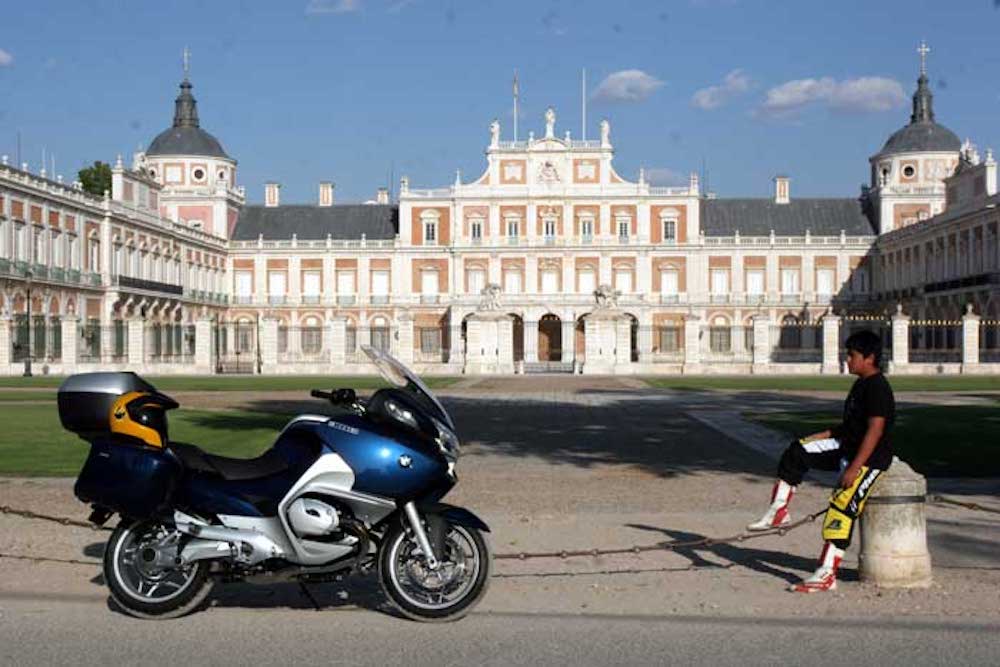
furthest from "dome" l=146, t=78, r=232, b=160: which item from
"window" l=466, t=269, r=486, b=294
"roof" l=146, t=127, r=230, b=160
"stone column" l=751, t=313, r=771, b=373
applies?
"stone column" l=751, t=313, r=771, b=373

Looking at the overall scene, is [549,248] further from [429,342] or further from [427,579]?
[427,579]

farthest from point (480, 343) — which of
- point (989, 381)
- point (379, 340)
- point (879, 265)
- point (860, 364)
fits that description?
point (860, 364)

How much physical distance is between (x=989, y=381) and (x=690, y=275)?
117 ft

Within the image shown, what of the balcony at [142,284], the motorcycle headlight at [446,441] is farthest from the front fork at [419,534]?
the balcony at [142,284]

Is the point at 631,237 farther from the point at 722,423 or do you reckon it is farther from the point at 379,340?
the point at 722,423

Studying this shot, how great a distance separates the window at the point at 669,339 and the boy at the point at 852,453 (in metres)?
44.6

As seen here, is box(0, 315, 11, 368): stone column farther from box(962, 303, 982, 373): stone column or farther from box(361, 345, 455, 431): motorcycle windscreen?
box(361, 345, 455, 431): motorcycle windscreen

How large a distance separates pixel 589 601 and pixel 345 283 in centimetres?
6620

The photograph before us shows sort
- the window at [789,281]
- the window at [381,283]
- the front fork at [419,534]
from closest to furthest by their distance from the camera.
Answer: the front fork at [419,534] < the window at [789,281] < the window at [381,283]

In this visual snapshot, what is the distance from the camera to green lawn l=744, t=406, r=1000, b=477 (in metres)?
11.4

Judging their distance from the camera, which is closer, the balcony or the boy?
the boy

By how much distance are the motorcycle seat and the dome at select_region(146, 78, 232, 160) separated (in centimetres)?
6815

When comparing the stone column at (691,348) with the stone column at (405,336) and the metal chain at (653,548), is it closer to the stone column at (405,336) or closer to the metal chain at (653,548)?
the stone column at (405,336)

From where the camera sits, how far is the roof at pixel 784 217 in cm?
7125
